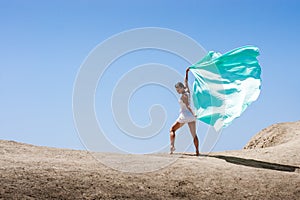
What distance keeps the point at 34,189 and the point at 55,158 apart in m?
3.03

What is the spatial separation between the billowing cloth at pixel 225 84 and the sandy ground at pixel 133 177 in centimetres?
140

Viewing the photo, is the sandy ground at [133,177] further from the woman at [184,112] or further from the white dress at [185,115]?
the white dress at [185,115]

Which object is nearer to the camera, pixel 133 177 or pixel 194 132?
pixel 133 177

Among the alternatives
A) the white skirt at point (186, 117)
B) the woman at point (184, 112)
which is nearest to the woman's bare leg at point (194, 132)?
the woman at point (184, 112)

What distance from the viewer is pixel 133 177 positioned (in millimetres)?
11188

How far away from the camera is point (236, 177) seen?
40.3 feet

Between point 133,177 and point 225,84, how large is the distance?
5090 millimetres

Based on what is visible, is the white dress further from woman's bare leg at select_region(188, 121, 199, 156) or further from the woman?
woman's bare leg at select_region(188, 121, 199, 156)

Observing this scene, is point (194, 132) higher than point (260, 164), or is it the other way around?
point (194, 132)

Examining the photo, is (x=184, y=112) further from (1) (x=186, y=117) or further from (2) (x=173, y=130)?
(2) (x=173, y=130)

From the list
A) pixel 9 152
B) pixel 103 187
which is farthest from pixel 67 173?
pixel 9 152

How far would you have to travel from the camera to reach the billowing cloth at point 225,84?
567 inches

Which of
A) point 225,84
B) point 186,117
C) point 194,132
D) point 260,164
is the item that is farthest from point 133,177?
point 260,164

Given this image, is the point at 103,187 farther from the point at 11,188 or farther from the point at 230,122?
the point at 230,122
